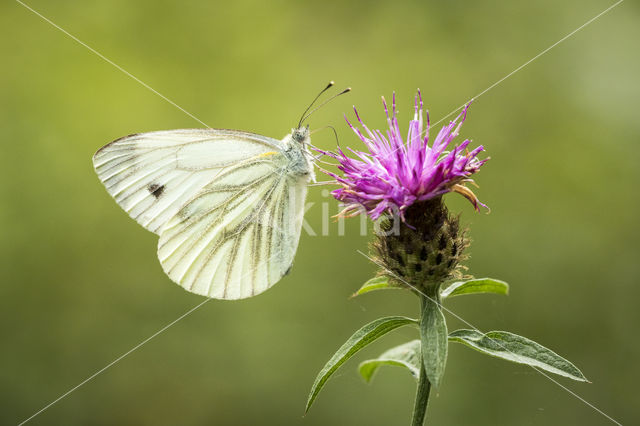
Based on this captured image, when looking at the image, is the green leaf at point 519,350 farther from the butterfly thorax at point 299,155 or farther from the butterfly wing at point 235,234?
the butterfly thorax at point 299,155

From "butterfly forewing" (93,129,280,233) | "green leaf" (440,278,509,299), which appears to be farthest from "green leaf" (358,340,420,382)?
"butterfly forewing" (93,129,280,233)

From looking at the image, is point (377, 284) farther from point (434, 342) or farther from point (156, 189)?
point (156, 189)

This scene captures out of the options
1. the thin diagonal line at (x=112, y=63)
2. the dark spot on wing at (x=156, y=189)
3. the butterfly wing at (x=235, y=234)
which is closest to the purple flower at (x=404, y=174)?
the butterfly wing at (x=235, y=234)

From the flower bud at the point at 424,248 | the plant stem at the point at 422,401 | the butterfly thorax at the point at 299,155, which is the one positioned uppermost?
the butterfly thorax at the point at 299,155

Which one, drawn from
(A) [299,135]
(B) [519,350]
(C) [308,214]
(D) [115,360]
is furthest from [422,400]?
(D) [115,360]

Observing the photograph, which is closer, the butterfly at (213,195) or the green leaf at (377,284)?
the green leaf at (377,284)

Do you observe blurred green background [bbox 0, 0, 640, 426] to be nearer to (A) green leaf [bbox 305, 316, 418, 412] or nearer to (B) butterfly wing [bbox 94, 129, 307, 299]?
(B) butterfly wing [bbox 94, 129, 307, 299]

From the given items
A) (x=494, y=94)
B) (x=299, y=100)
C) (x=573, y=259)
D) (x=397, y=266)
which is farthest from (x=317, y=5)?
(x=397, y=266)
